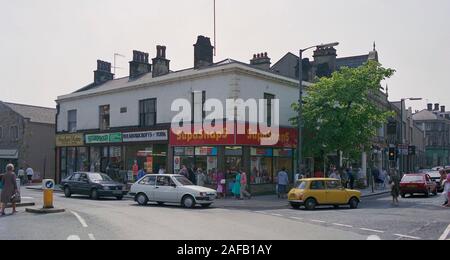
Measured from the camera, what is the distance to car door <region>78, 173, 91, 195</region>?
26.0 metres

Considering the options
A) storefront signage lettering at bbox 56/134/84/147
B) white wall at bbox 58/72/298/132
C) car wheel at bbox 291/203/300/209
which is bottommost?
car wheel at bbox 291/203/300/209

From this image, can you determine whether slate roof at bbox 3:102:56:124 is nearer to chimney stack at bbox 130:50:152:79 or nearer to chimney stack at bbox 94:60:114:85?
chimney stack at bbox 94:60:114:85

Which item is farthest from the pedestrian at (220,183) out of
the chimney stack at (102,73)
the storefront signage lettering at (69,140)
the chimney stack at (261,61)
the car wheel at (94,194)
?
the chimney stack at (102,73)

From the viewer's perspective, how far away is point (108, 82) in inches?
1578

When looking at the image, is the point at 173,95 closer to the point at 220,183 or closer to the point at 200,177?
the point at 200,177

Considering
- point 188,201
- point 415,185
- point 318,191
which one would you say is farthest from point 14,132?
point 415,185

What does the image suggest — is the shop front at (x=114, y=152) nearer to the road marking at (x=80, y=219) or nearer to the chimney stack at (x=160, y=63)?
the chimney stack at (x=160, y=63)

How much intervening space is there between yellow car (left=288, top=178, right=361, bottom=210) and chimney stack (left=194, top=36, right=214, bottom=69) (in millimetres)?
12187

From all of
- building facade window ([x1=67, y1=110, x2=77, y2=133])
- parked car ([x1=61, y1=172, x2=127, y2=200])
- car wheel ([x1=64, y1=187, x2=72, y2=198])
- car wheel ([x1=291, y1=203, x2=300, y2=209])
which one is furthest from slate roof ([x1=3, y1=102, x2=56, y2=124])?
car wheel ([x1=291, y1=203, x2=300, y2=209])

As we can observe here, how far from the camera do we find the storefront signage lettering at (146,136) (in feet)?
99.1

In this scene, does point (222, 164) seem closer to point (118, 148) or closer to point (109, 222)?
point (118, 148)

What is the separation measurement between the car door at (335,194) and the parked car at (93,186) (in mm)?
11210

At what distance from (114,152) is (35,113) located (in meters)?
20.0

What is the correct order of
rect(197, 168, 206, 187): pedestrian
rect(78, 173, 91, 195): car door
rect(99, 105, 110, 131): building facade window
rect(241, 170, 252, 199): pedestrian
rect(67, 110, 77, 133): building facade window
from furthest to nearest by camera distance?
1. rect(67, 110, 77, 133): building facade window
2. rect(99, 105, 110, 131): building facade window
3. rect(197, 168, 206, 187): pedestrian
4. rect(78, 173, 91, 195): car door
5. rect(241, 170, 252, 199): pedestrian
